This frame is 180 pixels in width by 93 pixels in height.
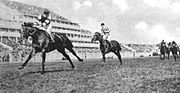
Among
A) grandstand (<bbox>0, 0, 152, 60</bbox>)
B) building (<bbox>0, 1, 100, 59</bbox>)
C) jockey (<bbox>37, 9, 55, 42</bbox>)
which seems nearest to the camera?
jockey (<bbox>37, 9, 55, 42</bbox>)

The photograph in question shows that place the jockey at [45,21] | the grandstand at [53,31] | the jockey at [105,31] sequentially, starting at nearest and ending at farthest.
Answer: the jockey at [45,21] → the jockey at [105,31] → the grandstand at [53,31]

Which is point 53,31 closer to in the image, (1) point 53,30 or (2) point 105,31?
(1) point 53,30

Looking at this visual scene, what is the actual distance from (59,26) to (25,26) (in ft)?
246

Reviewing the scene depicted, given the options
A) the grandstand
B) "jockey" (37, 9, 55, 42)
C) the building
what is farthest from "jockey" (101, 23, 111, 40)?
the building

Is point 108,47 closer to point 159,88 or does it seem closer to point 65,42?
point 65,42

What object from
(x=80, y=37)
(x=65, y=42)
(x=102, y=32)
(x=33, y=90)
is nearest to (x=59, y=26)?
(x=80, y=37)

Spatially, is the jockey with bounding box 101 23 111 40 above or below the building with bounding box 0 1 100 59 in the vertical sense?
below

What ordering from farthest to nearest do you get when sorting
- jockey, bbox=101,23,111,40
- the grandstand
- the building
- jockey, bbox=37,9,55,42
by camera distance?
the building
the grandstand
jockey, bbox=101,23,111,40
jockey, bbox=37,9,55,42

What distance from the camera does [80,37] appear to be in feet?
297

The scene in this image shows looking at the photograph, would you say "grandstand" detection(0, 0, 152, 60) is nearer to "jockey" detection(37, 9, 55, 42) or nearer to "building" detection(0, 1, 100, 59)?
"building" detection(0, 1, 100, 59)

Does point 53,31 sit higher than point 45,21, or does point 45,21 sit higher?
point 53,31

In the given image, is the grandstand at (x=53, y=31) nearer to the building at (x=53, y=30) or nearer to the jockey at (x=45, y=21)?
the building at (x=53, y=30)

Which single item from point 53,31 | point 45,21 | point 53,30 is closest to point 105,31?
point 45,21

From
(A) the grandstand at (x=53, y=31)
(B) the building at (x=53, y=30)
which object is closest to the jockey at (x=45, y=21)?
(A) the grandstand at (x=53, y=31)
